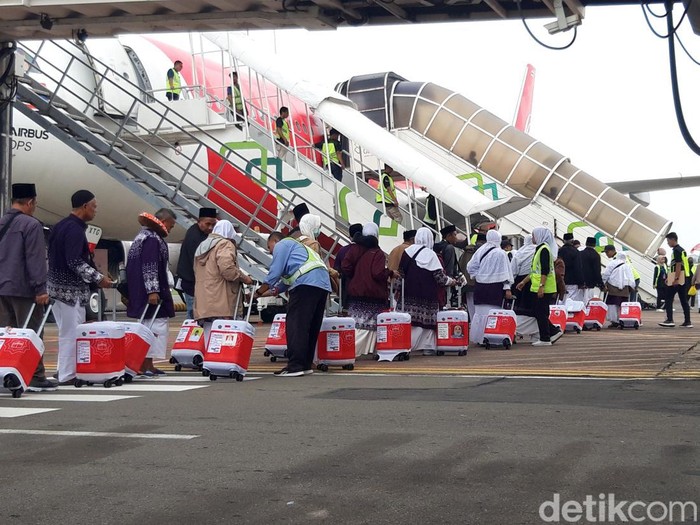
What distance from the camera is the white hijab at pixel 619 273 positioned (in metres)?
22.6

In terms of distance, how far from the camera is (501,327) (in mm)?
15812

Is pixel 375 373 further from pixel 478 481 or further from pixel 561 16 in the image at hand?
pixel 478 481

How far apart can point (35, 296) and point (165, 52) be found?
14.4 m

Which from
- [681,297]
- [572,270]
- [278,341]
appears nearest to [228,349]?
[278,341]

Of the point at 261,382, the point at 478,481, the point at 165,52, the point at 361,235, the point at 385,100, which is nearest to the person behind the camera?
the point at 478,481

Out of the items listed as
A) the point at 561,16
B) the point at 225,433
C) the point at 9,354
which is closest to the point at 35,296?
the point at 9,354

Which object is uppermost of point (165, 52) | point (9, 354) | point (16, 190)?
point (165, 52)

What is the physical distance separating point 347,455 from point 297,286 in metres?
5.28

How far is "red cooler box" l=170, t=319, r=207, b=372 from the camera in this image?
1215 cm

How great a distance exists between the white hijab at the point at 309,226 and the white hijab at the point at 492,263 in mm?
4808

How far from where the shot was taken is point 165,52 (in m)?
23.1

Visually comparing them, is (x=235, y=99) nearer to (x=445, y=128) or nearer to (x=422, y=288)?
(x=445, y=128)

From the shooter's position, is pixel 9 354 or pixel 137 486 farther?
pixel 9 354

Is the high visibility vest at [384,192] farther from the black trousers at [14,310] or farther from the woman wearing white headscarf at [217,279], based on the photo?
the black trousers at [14,310]
